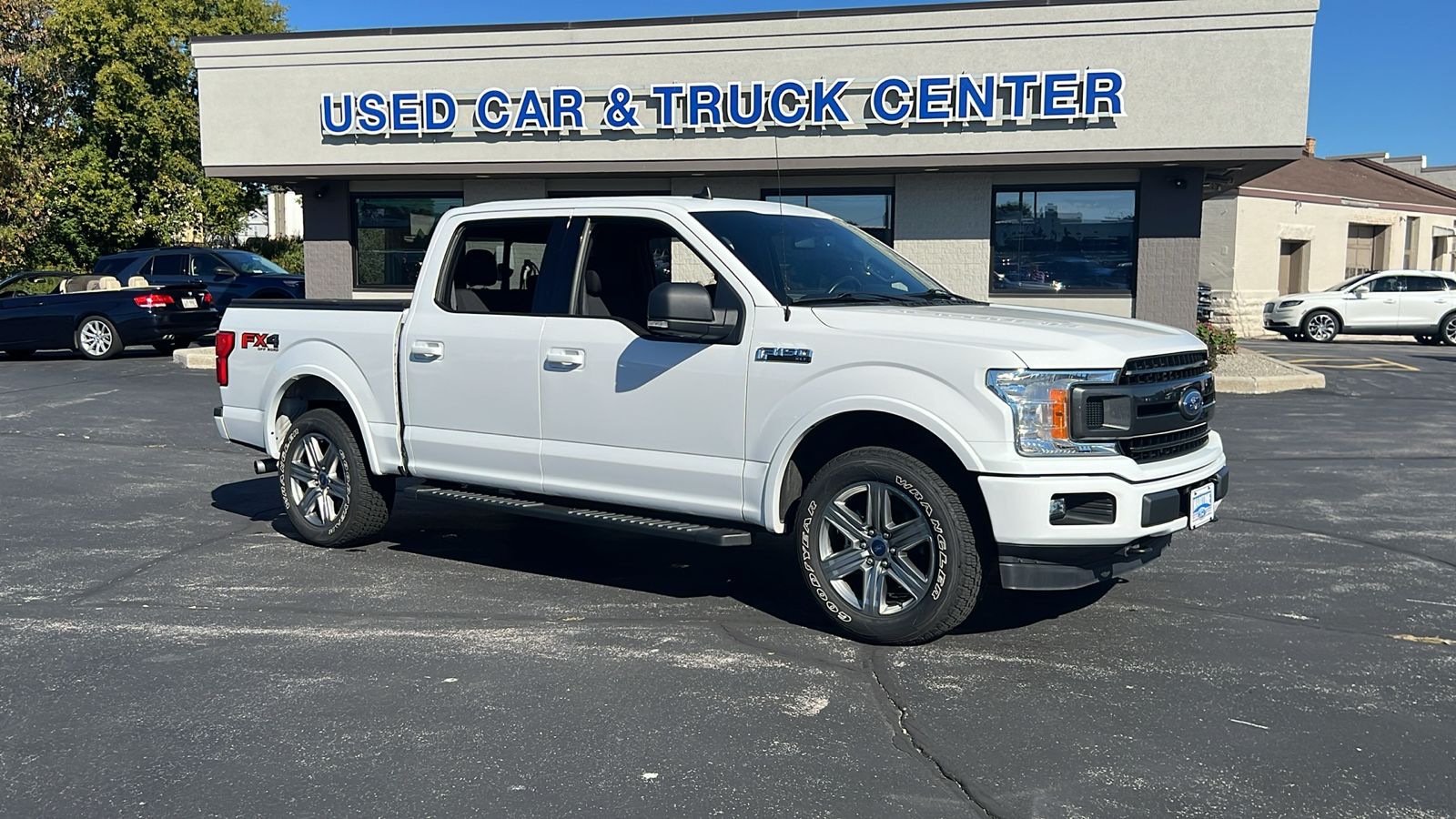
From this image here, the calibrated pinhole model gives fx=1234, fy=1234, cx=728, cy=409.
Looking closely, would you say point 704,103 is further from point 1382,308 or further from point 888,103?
point 1382,308

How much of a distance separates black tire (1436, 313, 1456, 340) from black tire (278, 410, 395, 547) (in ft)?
85.9

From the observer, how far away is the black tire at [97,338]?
800 inches

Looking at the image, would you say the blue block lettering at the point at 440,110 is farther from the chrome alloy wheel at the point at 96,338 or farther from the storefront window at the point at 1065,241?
the storefront window at the point at 1065,241

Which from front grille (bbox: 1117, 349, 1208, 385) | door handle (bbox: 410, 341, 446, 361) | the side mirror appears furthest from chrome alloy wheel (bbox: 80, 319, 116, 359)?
front grille (bbox: 1117, 349, 1208, 385)

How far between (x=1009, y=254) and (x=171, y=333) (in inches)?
532

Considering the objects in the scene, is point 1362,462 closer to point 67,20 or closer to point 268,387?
point 268,387

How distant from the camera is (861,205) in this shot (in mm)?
17781

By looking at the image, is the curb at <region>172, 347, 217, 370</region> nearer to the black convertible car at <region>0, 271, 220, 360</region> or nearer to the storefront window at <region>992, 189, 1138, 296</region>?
the black convertible car at <region>0, 271, 220, 360</region>

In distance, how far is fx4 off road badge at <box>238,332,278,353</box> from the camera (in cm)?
778

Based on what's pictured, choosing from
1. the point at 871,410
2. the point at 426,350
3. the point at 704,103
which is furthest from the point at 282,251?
the point at 871,410

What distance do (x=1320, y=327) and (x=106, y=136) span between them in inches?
1269

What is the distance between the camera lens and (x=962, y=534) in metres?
5.28

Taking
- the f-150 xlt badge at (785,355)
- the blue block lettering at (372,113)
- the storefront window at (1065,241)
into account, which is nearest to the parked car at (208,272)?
the blue block lettering at (372,113)

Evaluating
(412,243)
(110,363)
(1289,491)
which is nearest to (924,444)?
(1289,491)
